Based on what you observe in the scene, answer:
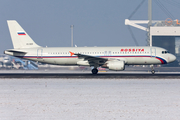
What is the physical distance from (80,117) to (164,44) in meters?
98.5

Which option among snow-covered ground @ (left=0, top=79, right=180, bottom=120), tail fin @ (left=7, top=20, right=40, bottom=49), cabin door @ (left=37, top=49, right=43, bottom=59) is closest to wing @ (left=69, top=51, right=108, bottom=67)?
cabin door @ (left=37, top=49, right=43, bottom=59)

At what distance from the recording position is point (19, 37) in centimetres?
4031

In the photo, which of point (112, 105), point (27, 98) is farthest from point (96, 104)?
point (27, 98)

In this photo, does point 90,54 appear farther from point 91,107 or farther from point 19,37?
point 91,107

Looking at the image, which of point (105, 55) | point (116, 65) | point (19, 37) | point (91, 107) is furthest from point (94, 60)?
point (91, 107)

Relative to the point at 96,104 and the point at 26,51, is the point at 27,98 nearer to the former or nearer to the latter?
the point at 96,104

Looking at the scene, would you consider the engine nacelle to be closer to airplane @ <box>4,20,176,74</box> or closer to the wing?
airplane @ <box>4,20,176,74</box>

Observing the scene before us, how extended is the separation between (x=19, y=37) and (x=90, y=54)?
12.3 metres

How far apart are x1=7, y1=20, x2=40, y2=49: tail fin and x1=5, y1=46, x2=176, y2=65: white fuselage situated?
1.35 m

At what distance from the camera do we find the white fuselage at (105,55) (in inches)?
1428

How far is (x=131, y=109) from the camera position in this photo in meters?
12.6

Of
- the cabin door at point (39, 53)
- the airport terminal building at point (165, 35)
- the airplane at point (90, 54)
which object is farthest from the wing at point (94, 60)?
the airport terminal building at point (165, 35)

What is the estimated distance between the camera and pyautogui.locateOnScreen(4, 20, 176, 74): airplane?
35875mm

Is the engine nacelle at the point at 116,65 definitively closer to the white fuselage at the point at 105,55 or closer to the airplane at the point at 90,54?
the airplane at the point at 90,54
